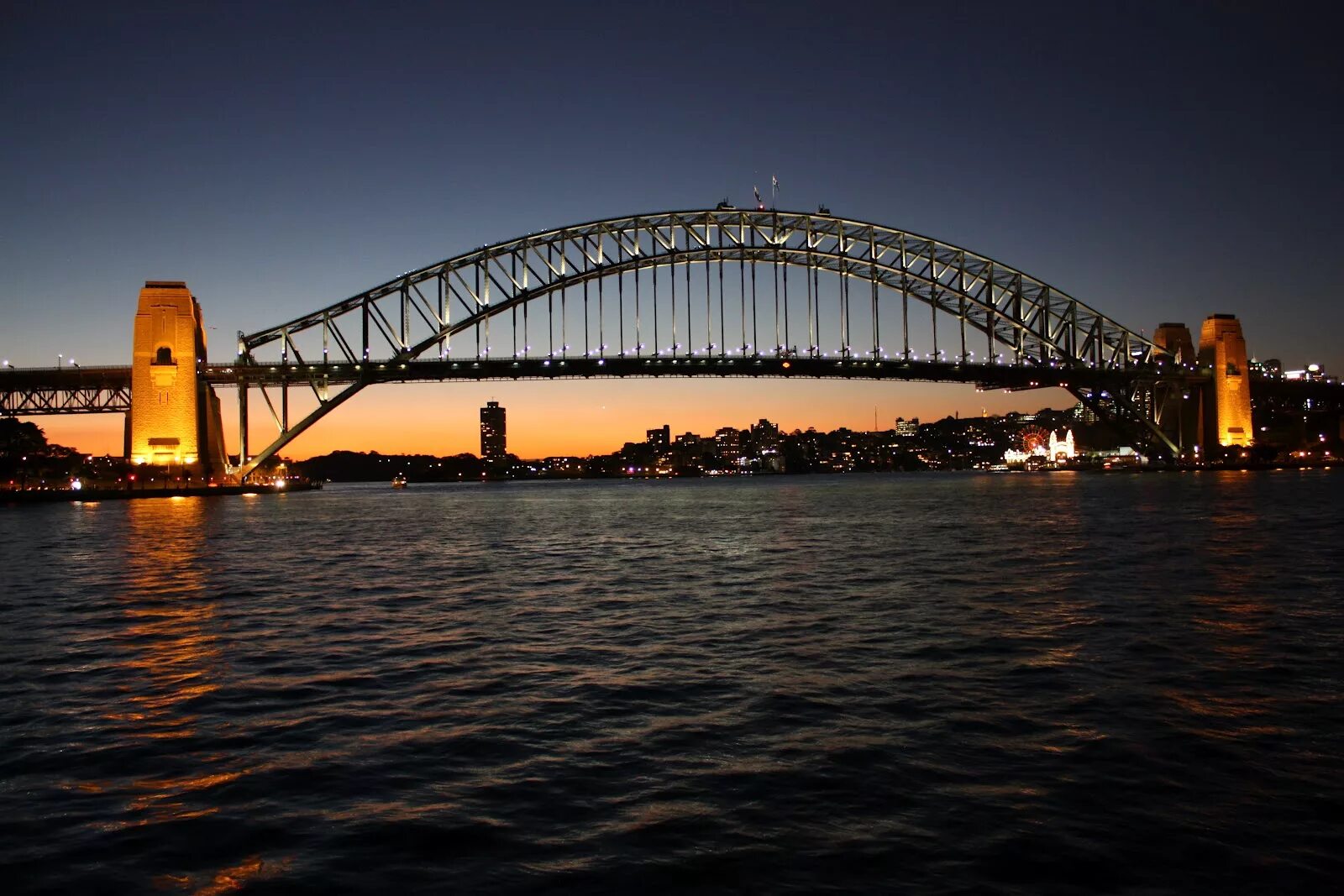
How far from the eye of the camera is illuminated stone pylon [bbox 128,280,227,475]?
70.1 meters

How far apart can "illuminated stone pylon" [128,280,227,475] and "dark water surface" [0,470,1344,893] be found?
57638 millimetres

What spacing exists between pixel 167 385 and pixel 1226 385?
92763 mm

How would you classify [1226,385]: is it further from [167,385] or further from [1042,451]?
[167,385]

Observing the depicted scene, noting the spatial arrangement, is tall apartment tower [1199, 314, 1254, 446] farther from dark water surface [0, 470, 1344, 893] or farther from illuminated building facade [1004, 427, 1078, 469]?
dark water surface [0, 470, 1344, 893]

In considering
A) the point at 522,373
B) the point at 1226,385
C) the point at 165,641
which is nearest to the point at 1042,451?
the point at 1226,385

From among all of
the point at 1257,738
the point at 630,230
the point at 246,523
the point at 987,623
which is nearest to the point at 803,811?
the point at 1257,738

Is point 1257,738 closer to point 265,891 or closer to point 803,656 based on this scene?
point 803,656

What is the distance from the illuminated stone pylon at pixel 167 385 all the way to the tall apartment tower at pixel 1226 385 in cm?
8949

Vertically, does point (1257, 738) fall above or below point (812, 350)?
below

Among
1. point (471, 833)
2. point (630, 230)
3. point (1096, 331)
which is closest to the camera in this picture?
point (471, 833)

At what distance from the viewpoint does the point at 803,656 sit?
1033 cm

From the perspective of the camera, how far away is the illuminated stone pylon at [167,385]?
70.1m

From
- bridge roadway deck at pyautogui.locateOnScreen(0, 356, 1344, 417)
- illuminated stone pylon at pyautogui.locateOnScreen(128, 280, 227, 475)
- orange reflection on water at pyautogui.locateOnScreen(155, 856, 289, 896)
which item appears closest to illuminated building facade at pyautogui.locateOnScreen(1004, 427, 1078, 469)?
bridge roadway deck at pyautogui.locateOnScreen(0, 356, 1344, 417)

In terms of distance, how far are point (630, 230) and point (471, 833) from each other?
248 feet
